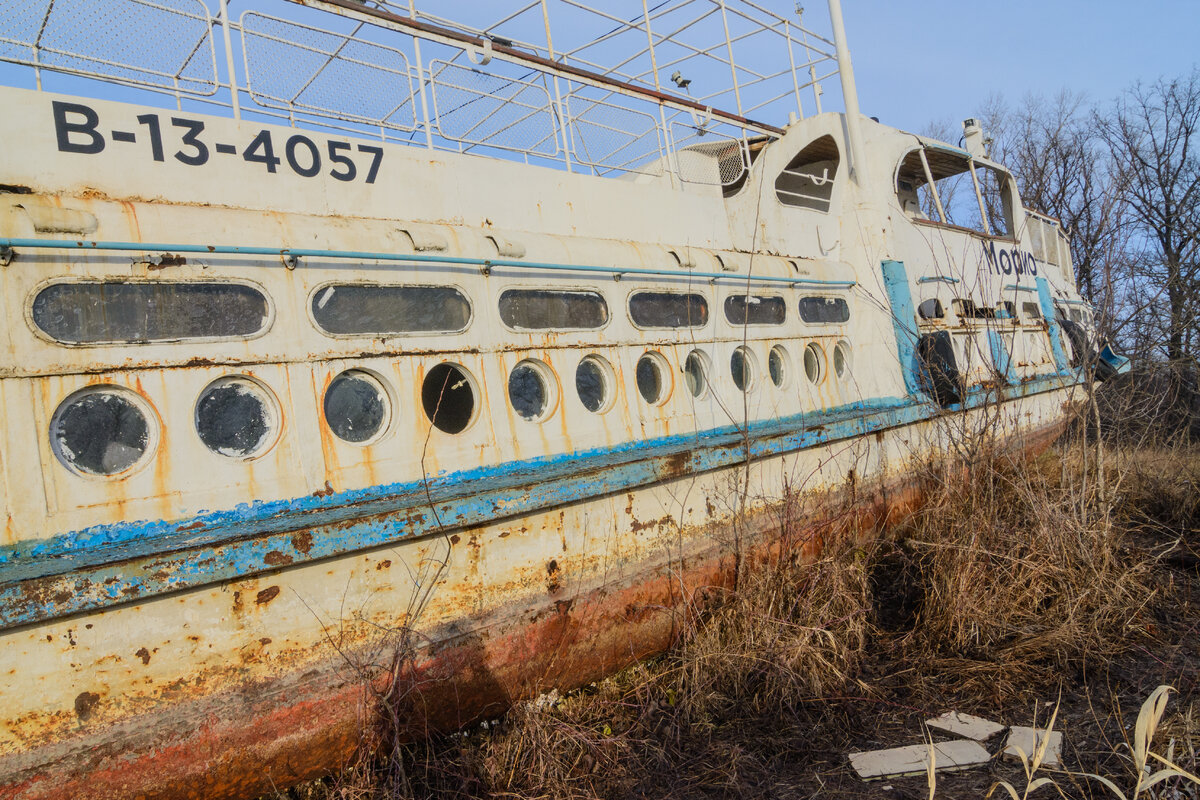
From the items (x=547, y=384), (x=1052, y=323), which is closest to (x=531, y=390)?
(x=547, y=384)

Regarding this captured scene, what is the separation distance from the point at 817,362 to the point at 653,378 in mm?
1889

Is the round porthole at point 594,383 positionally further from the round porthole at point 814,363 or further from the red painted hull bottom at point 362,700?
the round porthole at point 814,363

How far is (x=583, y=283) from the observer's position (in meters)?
4.87

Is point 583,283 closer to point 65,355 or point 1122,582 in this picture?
point 65,355

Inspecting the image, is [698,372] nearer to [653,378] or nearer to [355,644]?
[653,378]

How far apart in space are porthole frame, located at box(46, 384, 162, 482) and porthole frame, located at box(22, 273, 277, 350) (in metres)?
0.17

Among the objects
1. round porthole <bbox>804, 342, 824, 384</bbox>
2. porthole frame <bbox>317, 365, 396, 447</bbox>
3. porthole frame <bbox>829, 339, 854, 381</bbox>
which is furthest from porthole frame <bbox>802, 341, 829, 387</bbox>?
porthole frame <bbox>317, 365, 396, 447</bbox>

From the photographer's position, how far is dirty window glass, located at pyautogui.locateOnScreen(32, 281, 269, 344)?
3.17 metres

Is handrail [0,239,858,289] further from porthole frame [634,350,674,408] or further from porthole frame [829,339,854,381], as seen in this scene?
porthole frame [829,339,854,381]

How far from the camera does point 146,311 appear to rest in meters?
3.33

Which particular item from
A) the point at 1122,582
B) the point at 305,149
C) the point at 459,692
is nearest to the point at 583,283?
the point at 305,149

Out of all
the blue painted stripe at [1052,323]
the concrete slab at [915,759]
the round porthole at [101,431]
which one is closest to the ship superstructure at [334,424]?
the round porthole at [101,431]

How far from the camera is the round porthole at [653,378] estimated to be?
5164 mm

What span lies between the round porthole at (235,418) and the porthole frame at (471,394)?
716mm
